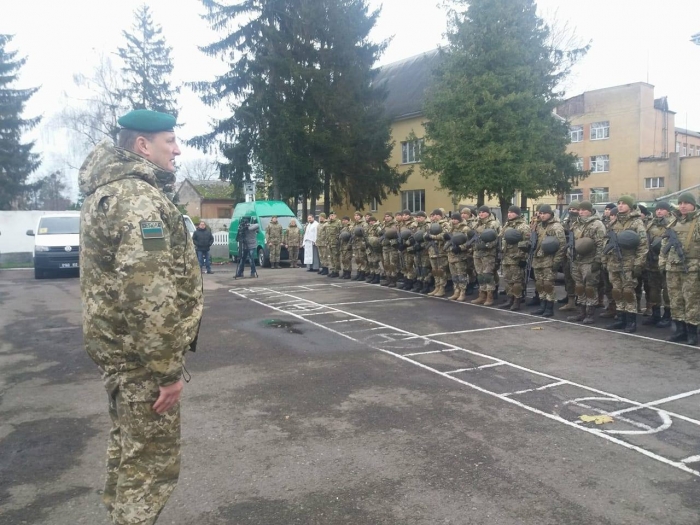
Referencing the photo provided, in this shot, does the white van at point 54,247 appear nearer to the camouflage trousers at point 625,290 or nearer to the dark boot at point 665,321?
the camouflage trousers at point 625,290

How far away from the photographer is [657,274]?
9797 mm

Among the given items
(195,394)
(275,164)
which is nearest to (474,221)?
(195,394)

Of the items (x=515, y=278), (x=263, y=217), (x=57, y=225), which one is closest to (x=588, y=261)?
(x=515, y=278)

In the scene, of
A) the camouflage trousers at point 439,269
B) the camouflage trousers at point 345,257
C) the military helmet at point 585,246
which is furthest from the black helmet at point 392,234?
the military helmet at point 585,246

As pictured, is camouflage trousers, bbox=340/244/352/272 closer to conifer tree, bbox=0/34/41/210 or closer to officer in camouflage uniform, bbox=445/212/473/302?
officer in camouflage uniform, bbox=445/212/473/302

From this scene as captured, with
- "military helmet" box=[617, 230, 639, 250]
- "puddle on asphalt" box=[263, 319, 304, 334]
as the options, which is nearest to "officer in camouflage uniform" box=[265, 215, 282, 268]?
"puddle on asphalt" box=[263, 319, 304, 334]

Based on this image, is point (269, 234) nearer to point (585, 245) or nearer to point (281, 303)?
point (281, 303)

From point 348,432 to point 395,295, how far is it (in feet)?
27.8

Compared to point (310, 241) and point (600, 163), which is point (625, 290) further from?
point (600, 163)

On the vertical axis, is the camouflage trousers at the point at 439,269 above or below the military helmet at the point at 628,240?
below

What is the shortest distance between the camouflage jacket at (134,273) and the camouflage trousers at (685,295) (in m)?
7.62

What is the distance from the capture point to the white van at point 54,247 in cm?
1712

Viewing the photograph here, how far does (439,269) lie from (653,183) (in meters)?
42.2

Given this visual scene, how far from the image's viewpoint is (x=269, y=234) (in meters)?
20.3
